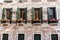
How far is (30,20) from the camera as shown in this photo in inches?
772

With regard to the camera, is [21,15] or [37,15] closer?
[37,15]

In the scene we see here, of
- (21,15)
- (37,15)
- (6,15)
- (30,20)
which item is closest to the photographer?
(30,20)

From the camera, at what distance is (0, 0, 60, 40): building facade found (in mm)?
19141

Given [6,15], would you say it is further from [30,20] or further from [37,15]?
[37,15]

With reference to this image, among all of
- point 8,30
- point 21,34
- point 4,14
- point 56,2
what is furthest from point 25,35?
point 56,2

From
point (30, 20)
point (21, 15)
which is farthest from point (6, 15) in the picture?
point (30, 20)

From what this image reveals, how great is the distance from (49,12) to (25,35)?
4.10 metres

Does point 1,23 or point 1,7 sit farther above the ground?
point 1,7

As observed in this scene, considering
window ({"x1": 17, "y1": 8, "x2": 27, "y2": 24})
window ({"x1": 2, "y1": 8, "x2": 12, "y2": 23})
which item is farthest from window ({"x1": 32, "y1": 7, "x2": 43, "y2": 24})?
window ({"x1": 2, "y1": 8, "x2": 12, "y2": 23})

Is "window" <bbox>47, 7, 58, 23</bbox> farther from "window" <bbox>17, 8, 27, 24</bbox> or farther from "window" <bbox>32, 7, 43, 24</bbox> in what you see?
"window" <bbox>17, 8, 27, 24</bbox>

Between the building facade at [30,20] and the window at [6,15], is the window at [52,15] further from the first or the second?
the window at [6,15]

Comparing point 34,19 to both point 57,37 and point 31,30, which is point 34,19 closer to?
point 31,30

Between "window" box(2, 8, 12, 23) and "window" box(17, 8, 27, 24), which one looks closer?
"window" box(17, 8, 27, 24)

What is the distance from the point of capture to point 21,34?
19391 millimetres
